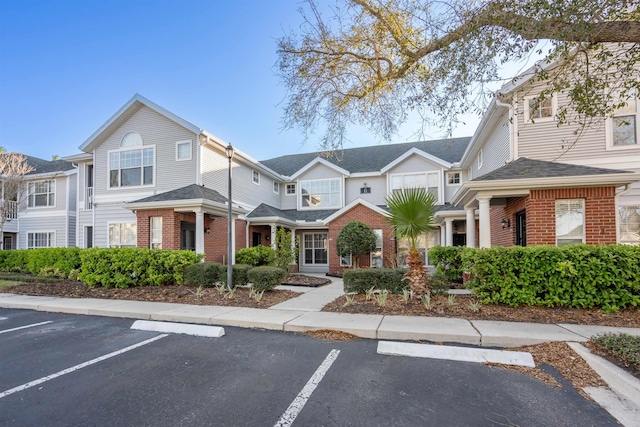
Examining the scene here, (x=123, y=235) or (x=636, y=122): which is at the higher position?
(x=636, y=122)

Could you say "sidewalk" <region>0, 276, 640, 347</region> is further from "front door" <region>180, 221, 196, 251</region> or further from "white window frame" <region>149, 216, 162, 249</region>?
"front door" <region>180, 221, 196, 251</region>

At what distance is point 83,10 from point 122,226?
8655 millimetres

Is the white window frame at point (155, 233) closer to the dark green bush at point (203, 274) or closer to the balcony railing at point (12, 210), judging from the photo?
the dark green bush at point (203, 274)

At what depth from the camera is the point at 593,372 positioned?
3646mm

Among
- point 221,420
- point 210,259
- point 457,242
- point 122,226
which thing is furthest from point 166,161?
point 457,242

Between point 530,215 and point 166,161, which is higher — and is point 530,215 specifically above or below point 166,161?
below

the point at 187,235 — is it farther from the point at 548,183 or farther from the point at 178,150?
the point at 548,183

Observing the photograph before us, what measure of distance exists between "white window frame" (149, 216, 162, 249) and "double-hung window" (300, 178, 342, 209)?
910cm

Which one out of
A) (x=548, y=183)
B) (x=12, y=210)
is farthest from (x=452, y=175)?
(x=12, y=210)

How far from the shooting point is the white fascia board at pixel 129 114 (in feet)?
44.7

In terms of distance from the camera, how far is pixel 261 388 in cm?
336

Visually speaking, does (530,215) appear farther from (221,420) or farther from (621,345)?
(221,420)

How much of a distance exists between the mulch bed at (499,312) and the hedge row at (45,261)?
422 inches

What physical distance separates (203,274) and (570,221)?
34.6 ft
